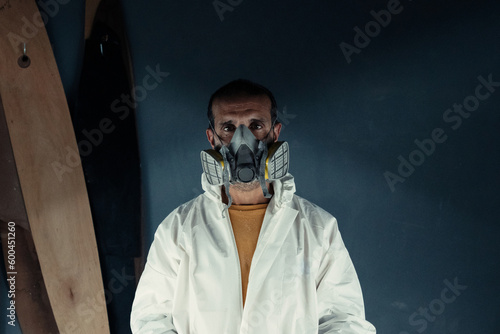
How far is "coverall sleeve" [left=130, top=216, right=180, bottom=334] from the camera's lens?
5.12 feet

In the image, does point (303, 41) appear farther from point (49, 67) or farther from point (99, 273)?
→ point (99, 273)

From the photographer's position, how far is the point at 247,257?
1623 mm

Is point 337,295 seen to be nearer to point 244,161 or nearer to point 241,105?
point 244,161

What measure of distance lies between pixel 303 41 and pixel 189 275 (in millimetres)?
1177

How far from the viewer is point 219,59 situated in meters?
2.20

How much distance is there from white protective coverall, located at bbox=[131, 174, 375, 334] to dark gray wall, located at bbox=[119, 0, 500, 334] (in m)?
0.59

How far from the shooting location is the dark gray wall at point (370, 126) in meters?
2.13

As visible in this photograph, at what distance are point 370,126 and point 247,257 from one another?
91 centimetres

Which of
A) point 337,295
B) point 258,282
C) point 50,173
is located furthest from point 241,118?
point 50,173

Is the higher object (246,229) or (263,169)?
(263,169)

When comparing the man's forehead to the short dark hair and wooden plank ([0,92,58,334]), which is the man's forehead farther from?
wooden plank ([0,92,58,334])

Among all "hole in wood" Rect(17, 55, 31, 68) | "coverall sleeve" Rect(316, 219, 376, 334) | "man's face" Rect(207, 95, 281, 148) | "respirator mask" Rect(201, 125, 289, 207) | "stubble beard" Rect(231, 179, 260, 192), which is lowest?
"coverall sleeve" Rect(316, 219, 376, 334)

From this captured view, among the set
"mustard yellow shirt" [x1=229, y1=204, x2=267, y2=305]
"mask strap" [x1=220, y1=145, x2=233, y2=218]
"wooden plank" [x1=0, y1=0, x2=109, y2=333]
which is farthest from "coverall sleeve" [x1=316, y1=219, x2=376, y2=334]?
"wooden plank" [x1=0, y1=0, x2=109, y2=333]

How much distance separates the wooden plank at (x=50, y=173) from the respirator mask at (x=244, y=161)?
84 centimetres
